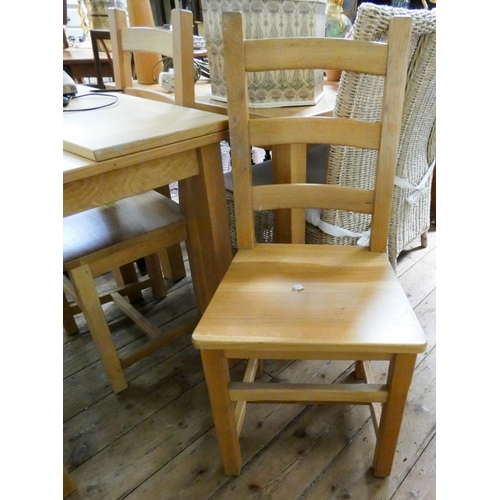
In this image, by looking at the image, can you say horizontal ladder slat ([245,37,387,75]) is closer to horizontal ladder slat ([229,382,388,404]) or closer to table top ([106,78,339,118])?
table top ([106,78,339,118])

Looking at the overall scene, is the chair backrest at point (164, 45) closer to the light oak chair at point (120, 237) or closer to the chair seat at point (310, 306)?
the light oak chair at point (120, 237)

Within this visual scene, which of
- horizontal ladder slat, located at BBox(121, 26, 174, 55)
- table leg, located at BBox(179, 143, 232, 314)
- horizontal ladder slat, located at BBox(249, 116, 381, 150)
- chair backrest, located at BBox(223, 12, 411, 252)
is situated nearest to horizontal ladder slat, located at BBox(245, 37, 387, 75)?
chair backrest, located at BBox(223, 12, 411, 252)

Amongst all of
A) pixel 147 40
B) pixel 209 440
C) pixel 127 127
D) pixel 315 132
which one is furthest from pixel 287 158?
pixel 209 440

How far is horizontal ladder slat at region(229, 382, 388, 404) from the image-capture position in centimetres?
82

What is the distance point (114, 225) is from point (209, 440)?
67 cm

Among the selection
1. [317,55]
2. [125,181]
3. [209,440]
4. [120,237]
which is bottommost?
[209,440]

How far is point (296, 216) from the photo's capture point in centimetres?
107

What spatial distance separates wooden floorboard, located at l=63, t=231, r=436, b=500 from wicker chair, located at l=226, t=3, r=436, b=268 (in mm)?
436

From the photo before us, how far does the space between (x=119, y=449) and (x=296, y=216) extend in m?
0.80

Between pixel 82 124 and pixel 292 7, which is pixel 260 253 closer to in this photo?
pixel 82 124

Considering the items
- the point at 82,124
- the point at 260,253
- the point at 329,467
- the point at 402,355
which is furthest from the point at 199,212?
the point at 329,467

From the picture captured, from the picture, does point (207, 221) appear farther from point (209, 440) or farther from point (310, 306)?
point (209, 440)

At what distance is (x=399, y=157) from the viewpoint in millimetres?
1240

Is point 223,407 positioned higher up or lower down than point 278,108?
lower down
